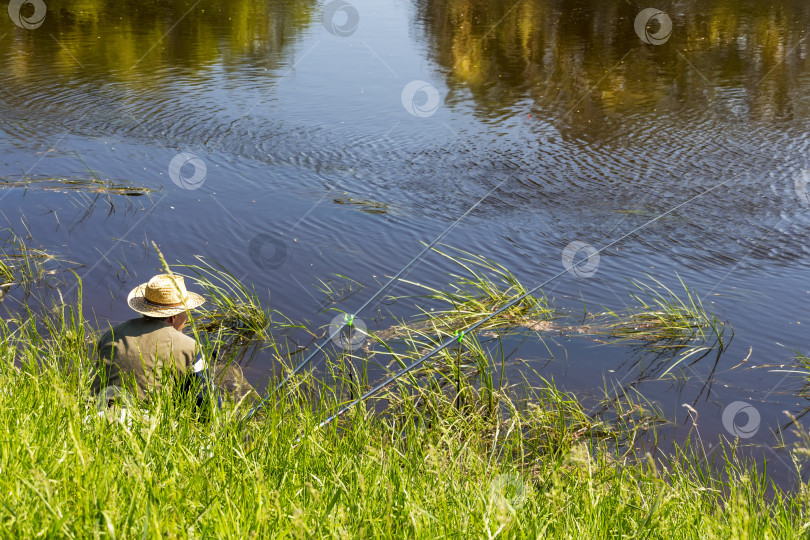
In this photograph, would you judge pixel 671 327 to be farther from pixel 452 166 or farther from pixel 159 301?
pixel 452 166

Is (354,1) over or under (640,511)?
under

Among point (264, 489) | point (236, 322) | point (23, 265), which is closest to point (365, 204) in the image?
point (236, 322)

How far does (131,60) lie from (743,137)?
9.29 m

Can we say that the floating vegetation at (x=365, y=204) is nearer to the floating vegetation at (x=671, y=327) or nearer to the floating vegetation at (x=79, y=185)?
the floating vegetation at (x=79, y=185)

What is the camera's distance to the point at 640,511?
8.89 feet

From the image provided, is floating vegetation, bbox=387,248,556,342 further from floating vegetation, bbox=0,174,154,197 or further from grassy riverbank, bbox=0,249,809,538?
floating vegetation, bbox=0,174,154,197

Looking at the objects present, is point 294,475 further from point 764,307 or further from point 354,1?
point 354,1

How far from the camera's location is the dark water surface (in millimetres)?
5891

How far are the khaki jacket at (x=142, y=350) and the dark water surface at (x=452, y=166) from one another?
1128mm

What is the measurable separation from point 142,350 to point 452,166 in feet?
17.4

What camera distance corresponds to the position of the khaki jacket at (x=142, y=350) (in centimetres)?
379

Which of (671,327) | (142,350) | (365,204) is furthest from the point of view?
(365,204)

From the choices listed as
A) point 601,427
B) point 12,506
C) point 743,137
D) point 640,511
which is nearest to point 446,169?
point 743,137

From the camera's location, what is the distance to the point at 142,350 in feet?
12.7
